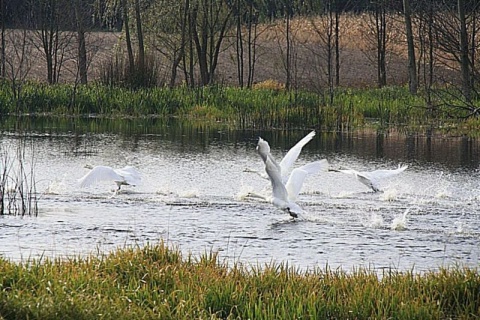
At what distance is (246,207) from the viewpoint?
13539 mm

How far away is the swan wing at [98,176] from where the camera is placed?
1435 centimetres

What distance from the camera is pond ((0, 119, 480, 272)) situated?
10555 mm

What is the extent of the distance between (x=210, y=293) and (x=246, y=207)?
628cm

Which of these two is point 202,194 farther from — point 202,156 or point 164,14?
point 164,14

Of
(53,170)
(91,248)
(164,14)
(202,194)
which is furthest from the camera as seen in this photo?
(164,14)

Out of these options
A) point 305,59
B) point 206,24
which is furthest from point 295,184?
point 305,59

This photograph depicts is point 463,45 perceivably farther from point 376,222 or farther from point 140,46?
point 140,46

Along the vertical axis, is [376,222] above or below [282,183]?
below

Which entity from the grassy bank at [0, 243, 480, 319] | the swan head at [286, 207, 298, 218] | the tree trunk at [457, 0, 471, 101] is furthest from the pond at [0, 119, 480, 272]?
the tree trunk at [457, 0, 471, 101]

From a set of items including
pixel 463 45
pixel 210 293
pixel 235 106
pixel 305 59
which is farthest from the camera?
pixel 305 59

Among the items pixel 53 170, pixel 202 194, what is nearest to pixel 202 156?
pixel 53 170

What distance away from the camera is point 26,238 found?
35.2 ft

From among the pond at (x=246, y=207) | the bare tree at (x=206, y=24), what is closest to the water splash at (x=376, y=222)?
the pond at (x=246, y=207)

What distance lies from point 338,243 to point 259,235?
1.02 meters
